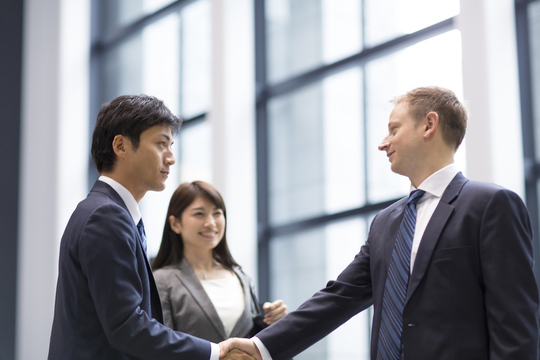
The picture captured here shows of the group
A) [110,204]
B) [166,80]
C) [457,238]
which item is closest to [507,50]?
[457,238]

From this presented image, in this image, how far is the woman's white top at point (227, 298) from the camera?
131 inches

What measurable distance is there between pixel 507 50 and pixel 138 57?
480 cm

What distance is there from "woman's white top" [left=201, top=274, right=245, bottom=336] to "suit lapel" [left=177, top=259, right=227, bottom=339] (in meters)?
0.05

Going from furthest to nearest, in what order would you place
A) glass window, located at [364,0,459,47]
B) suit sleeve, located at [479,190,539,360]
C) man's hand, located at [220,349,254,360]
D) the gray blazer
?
glass window, located at [364,0,459,47], the gray blazer, man's hand, located at [220,349,254,360], suit sleeve, located at [479,190,539,360]

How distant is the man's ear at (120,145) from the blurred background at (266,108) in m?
1.99

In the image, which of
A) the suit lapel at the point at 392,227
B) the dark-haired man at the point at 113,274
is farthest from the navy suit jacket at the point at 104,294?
the suit lapel at the point at 392,227

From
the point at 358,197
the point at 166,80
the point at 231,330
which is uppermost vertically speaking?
the point at 166,80

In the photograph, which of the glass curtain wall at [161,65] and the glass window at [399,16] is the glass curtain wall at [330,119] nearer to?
the glass window at [399,16]

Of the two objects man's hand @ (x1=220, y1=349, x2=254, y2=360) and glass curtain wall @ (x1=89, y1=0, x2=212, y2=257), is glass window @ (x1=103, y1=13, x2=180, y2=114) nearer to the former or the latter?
glass curtain wall @ (x1=89, y1=0, x2=212, y2=257)

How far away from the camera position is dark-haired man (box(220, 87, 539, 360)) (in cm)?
204

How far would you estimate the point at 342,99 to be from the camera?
5.03m

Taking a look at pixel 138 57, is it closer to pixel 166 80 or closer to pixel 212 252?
pixel 166 80

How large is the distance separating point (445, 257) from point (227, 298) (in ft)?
5.04

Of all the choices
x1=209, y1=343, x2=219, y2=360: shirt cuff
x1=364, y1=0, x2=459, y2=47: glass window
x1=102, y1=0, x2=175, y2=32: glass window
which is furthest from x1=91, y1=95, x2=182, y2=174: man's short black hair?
x1=102, y1=0, x2=175, y2=32: glass window
